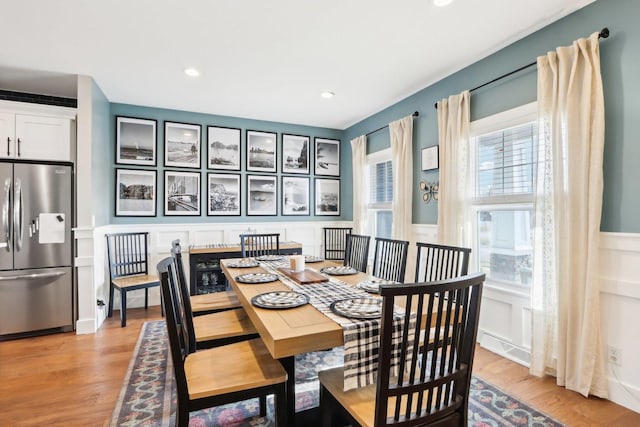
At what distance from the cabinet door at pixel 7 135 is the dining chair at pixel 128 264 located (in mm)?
1214

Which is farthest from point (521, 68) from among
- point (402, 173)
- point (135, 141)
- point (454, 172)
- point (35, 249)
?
point (35, 249)

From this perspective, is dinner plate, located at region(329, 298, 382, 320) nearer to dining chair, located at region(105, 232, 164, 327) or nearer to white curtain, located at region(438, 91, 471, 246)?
white curtain, located at region(438, 91, 471, 246)

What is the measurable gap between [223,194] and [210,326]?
2.97 meters

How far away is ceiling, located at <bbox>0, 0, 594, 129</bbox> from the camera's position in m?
2.26

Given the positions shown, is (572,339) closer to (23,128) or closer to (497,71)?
(497,71)

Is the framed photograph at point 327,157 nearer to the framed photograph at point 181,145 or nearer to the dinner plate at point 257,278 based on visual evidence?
the framed photograph at point 181,145

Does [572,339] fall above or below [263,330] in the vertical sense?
below

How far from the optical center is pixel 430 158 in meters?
3.55

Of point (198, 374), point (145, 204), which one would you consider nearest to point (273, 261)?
point (198, 374)

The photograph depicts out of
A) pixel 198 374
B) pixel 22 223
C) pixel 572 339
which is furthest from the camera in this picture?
pixel 22 223

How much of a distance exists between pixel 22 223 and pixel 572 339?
4846mm

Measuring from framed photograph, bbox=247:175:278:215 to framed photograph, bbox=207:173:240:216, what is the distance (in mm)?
180

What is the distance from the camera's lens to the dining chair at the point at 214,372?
1.33m

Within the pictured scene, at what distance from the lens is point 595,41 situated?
2.09 metres
